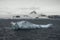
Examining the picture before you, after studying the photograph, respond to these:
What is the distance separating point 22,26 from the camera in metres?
1.42

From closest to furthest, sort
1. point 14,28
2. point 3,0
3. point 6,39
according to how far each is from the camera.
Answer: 1. point 6,39
2. point 14,28
3. point 3,0

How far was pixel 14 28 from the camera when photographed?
1385 mm

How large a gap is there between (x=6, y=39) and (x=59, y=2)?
10.4ft

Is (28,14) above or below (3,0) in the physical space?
below

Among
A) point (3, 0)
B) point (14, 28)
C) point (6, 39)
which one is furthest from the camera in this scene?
point (3, 0)

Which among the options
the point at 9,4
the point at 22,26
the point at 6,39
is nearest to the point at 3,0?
the point at 9,4

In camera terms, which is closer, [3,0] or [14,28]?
[14,28]

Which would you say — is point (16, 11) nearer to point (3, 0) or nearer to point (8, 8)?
point (8, 8)

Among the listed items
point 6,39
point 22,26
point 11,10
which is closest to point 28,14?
point 11,10

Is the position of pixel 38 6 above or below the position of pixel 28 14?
above

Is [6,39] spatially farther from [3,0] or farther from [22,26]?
[3,0]

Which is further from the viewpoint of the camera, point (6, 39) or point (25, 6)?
point (25, 6)

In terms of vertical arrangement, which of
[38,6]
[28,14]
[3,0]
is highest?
[3,0]

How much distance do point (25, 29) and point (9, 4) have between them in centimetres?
246
